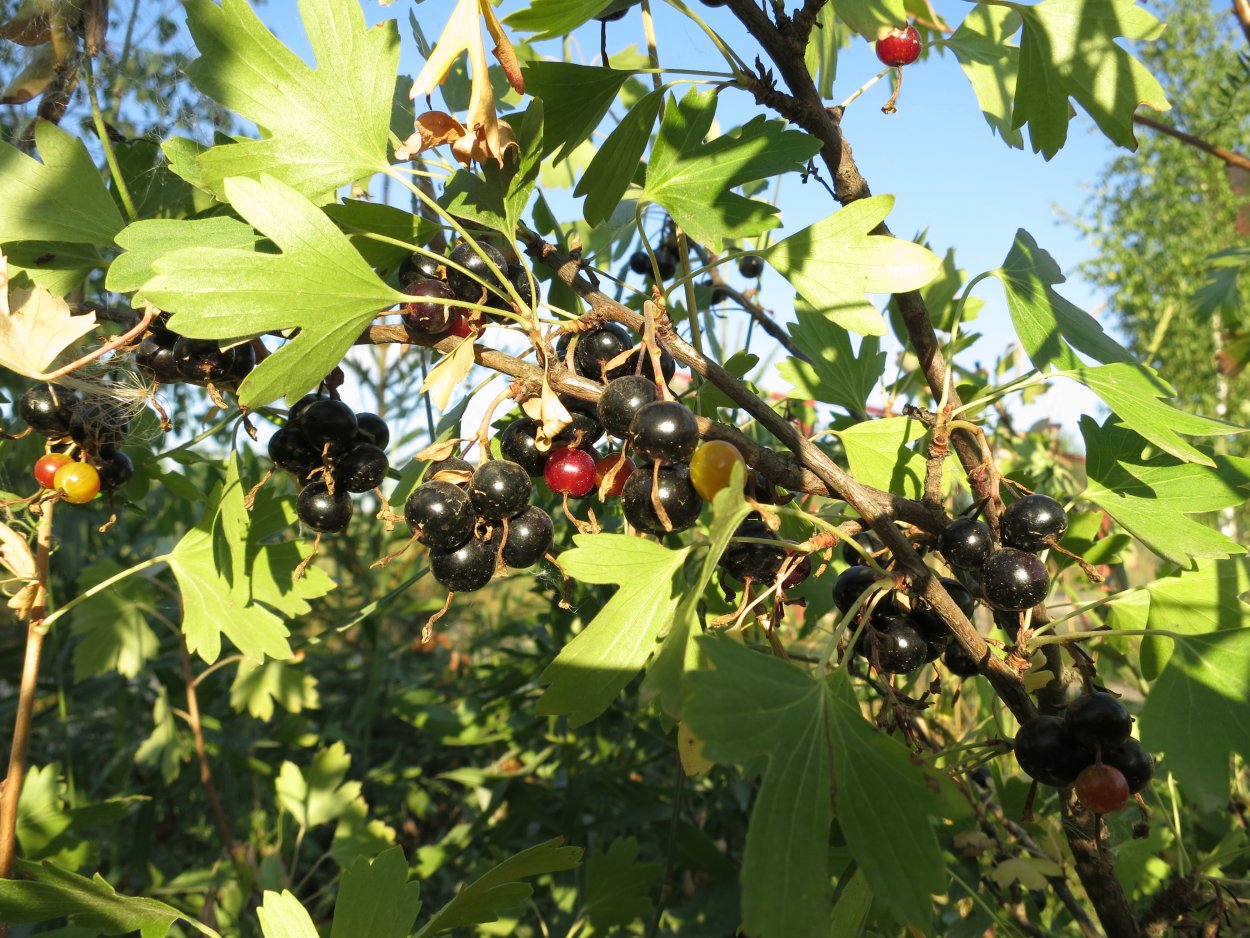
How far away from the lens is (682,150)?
84 cm

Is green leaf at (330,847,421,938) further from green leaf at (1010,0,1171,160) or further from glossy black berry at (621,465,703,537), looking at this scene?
green leaf at (1010,0,1171,160)

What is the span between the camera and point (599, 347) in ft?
2.68

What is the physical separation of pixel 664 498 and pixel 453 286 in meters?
0.32

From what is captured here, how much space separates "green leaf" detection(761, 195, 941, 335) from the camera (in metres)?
0.77

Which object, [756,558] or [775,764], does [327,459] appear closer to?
[756,558]

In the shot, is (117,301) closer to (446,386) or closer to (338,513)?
(338,513)

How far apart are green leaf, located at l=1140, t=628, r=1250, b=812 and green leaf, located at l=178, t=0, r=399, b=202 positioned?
835mm

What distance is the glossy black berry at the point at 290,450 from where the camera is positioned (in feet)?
2.98

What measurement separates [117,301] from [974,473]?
155cm

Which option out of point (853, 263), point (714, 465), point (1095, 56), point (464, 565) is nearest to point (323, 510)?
point (464, 565)

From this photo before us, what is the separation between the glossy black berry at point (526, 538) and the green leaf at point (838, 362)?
0.47 metres

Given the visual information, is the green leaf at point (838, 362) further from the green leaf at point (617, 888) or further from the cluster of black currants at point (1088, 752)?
the green leaf at point (617, 888)

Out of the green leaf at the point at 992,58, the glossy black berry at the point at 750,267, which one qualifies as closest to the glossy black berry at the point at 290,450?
the green leaf at the point at 992,58

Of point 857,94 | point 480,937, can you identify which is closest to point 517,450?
point 857,94
